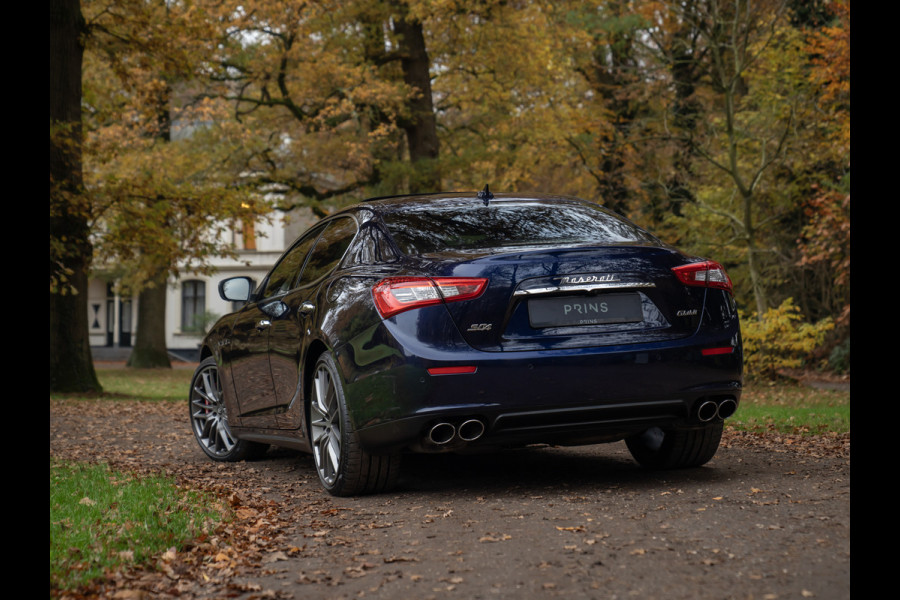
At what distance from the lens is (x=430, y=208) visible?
6.36 meters

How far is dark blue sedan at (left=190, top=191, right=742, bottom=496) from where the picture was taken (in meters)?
5.34

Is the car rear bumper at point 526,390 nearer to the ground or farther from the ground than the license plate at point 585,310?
nearer to the ground

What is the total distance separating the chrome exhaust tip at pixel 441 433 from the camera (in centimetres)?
539

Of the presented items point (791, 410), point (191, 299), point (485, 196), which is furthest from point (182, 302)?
point (485, 196)

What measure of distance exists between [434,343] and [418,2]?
18708 millimetres

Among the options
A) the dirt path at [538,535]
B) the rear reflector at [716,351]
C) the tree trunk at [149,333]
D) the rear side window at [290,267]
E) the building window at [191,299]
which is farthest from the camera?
the building window at [191,299]

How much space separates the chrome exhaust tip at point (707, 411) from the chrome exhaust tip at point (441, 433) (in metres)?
1.35

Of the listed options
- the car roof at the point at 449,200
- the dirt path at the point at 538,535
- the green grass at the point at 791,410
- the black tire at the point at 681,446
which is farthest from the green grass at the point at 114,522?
the green grass at the point at 791,410

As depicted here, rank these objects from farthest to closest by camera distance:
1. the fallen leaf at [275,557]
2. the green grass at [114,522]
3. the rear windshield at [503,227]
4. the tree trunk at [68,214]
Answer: the tree trunk at [68,214], the rear windshield at [503,227], the fallen leaf at [275,557], the green grass at [114,522]

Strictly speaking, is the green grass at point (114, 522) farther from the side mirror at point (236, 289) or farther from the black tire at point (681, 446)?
the black tire at point (681, 446)

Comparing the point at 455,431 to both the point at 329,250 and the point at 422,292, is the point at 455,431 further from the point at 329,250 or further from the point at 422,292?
the point at 329,250

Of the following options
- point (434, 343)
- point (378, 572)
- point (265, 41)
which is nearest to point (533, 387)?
point (434, 343)

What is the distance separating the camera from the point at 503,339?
5.37 m
